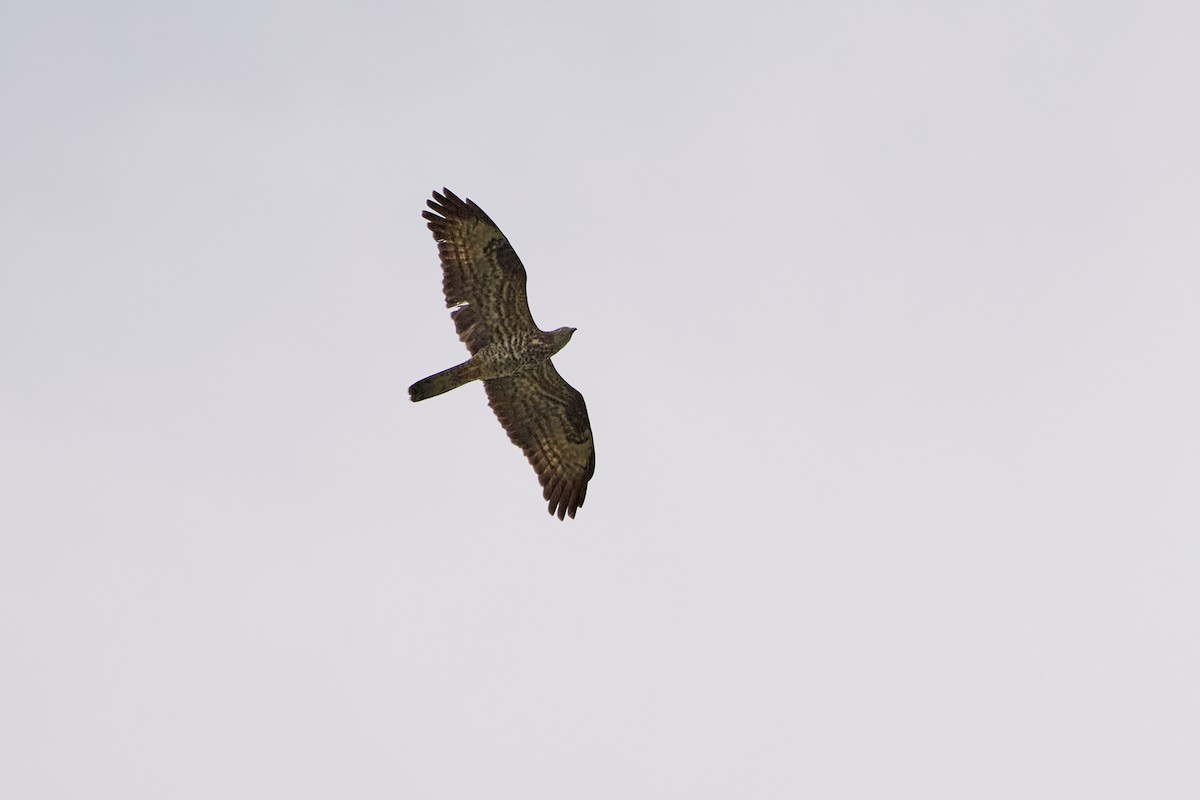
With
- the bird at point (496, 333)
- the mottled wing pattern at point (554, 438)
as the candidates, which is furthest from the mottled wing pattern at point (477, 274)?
the mottled wing pattern at point (554, 438)

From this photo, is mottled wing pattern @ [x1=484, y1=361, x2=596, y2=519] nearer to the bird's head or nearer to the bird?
the bird

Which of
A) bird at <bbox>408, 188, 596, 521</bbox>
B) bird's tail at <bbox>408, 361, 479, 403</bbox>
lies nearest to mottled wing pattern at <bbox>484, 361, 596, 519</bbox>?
bird at <bbox>408, 188, 596, 521</bbox>

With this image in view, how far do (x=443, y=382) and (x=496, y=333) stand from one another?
125 centimetres

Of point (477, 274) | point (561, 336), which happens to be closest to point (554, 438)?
point (561, 336)

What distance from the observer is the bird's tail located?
23.7 metres

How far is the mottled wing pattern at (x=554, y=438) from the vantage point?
25.4m

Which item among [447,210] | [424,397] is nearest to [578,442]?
[424,397]

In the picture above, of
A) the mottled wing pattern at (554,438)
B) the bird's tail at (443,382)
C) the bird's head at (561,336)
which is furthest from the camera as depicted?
the mottled wing pattern at (554,438)

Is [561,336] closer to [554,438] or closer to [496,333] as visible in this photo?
[496,333]

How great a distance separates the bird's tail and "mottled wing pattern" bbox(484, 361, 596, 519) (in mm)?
1076

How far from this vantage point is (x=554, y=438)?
2575 centimetres

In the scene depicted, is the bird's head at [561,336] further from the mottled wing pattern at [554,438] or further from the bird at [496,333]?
the mottled wing pattern at [554,438]

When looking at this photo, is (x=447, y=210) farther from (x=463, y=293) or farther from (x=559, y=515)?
(x=559, y=515)

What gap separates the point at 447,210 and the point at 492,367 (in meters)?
2.78
